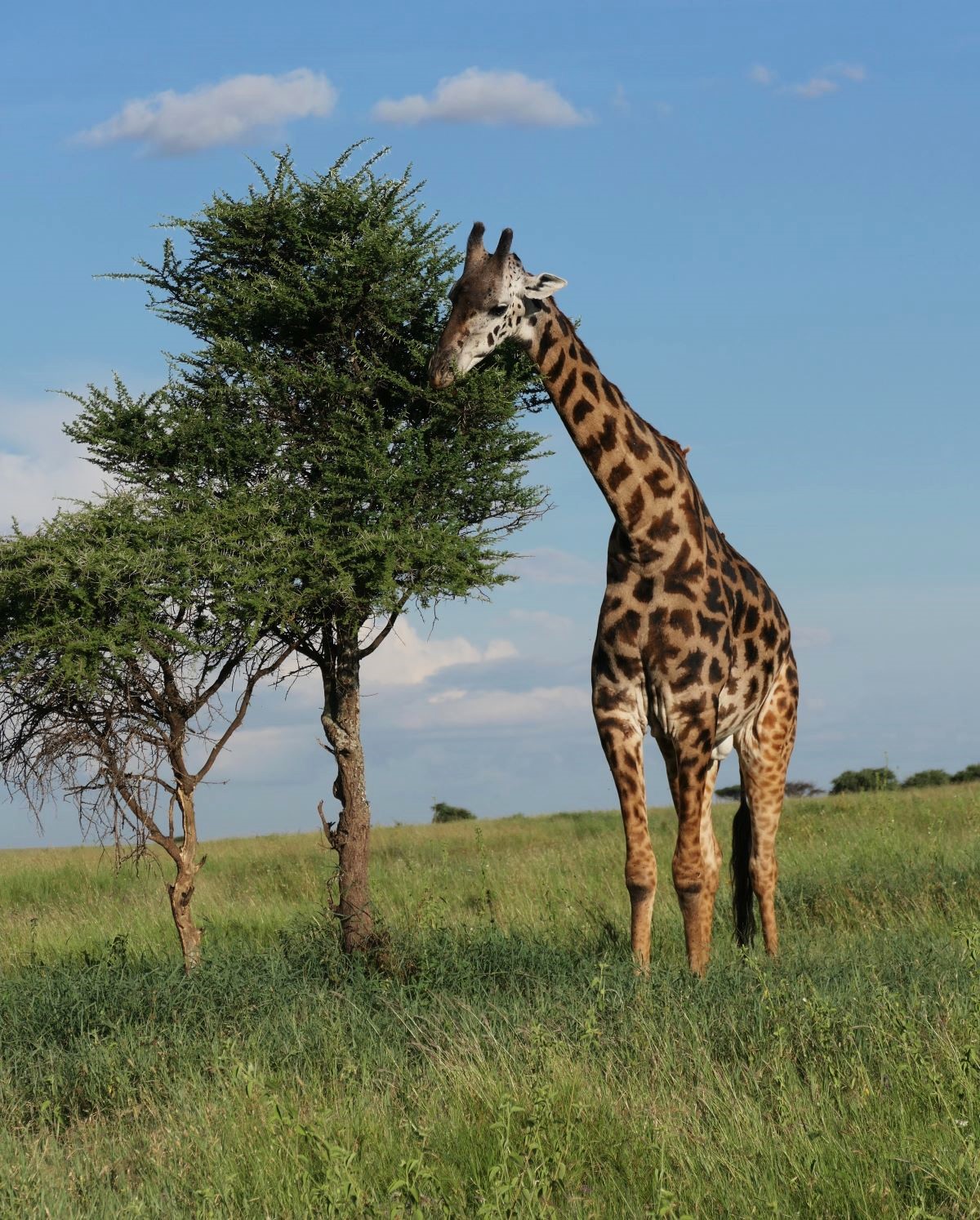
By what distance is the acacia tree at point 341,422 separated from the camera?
39.3ft

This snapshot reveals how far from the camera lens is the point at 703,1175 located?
5.11 meters

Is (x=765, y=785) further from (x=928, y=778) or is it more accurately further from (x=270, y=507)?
(x=928, y=778)

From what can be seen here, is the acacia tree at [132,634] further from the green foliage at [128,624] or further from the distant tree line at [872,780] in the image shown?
the distant tree line at [872,780]

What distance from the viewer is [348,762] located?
40.4 ft

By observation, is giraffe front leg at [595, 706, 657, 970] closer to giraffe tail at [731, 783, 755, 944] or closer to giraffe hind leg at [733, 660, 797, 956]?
giraffe hind leg at [733, 660, 797, 956]

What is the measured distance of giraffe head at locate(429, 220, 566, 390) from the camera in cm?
807

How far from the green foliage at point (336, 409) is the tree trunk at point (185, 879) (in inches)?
80.1

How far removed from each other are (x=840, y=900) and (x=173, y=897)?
7438 millimetres

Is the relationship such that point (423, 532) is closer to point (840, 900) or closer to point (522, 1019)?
point (522, 1019)

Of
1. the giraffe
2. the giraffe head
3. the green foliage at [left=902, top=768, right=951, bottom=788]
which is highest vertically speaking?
the giraffe head

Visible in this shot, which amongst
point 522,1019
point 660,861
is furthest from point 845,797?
point 522,1019

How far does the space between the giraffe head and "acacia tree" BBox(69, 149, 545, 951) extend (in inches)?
142

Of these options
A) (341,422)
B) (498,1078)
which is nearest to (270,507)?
(341,422)

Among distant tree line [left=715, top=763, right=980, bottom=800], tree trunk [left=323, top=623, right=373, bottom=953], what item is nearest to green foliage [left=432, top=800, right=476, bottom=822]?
distant tree line [left=715, top=763, right=980, bottom=800]
